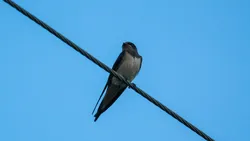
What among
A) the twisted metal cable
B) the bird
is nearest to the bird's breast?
the bird

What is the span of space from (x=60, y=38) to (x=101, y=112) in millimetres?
3533

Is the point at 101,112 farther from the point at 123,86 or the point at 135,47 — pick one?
the point at 135,47

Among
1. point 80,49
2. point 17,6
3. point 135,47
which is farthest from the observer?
point 135,47

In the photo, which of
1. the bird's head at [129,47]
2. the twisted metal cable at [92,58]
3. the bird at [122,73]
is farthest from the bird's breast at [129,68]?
the twisted metal cable at [92,58]

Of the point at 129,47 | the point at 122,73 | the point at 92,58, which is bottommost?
the point at 92,58

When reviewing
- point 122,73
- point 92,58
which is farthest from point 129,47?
point 92,58

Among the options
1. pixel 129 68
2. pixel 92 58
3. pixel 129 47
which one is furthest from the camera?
pixel 129 47

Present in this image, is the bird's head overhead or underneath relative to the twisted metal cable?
overhead

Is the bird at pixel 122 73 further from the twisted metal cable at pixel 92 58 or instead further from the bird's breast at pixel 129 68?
the twisted metal cable at pixel 92 58

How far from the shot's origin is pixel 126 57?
7.86m

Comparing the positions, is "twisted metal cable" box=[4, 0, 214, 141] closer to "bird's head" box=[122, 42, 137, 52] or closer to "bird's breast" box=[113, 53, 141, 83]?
"bird's breast" box=[113, 53, 141, 83]

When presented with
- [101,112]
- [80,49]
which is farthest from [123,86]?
[80,49]

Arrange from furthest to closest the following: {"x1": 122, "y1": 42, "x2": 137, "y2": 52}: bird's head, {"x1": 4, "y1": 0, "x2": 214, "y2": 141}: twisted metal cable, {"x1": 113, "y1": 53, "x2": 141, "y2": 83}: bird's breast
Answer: {"x1": 122, "y1": 42, "x2": 137, "y2": 52}: bird's head → {"x1": 113, "y1": 53, "x2": 141, "y2": 83}: bird's breast → {"x1": 4, "y1": 0, "x2": 214, "y2": 141}: twisted metal cable

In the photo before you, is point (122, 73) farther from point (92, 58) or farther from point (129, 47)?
point (92, 58)
